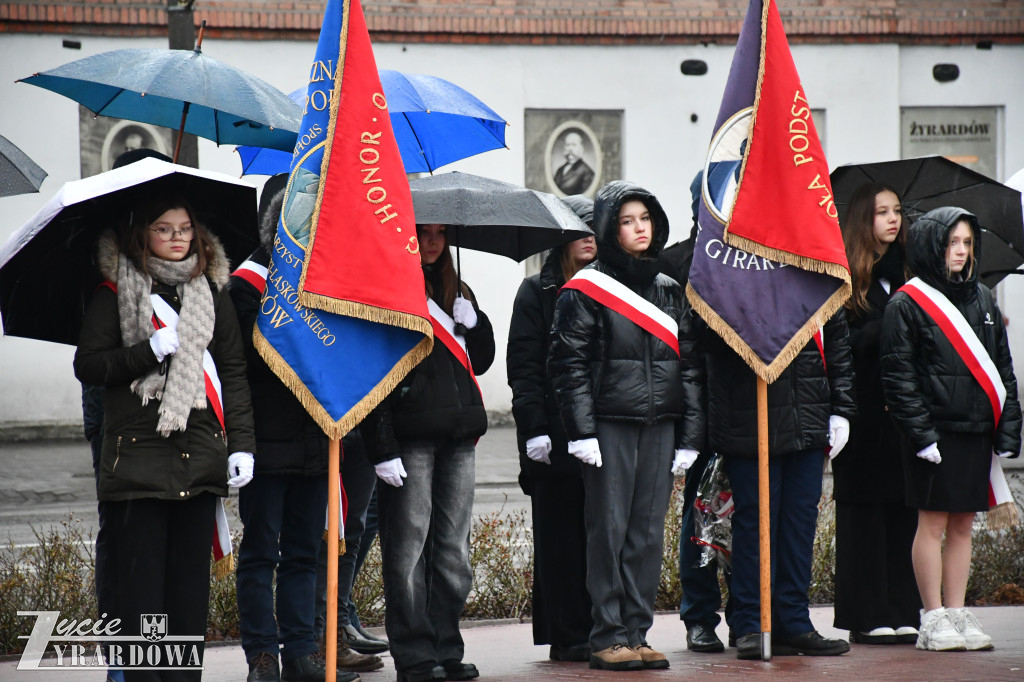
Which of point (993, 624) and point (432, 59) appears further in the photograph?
point (432, 59)

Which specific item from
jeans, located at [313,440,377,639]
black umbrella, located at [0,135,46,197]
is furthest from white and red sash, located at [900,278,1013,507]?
black umbrella, located at [0,135,46,197]

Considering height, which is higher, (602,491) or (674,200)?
(674,200)

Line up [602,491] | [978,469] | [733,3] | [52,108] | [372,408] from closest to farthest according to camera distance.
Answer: [372,408], [602,491], [978,469], [52,108], [733,3]

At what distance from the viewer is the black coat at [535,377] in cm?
659

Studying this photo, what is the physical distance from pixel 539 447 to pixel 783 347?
50.0 inches

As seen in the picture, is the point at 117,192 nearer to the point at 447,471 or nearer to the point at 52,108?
the point at 447,471

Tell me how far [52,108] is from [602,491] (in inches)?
581

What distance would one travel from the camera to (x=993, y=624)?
7637mm

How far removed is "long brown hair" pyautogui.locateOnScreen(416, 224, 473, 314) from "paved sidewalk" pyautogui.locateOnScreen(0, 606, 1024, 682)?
175cm

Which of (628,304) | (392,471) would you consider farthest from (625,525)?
(392,471)

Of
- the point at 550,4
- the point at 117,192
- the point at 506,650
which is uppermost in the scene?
the point at 550,4

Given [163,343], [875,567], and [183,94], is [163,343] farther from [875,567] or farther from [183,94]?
[875,567]

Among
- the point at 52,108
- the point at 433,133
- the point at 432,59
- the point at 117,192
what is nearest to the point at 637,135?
the point at 432,59

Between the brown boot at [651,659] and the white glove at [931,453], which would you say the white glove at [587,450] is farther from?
the white glove at [931,453]
